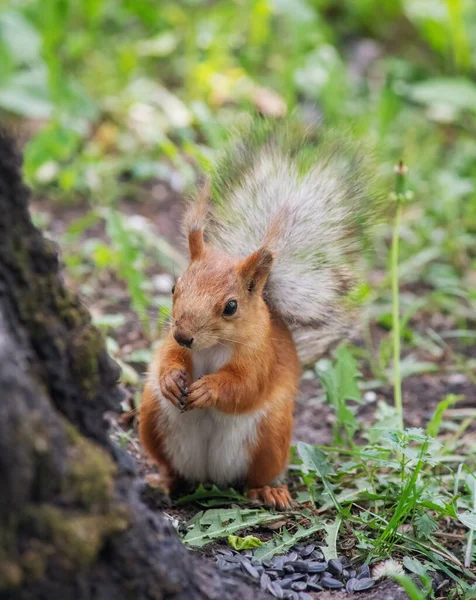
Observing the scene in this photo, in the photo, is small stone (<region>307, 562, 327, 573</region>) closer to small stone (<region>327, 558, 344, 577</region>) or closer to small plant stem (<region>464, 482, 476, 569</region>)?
small stone (<region>327, 558, 344, 577</region>)

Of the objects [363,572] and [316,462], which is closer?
[363,572]

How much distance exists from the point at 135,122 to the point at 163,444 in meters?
2.96

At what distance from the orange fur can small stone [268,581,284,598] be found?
470 millimetres

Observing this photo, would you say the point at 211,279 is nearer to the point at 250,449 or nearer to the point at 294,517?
the point at 250,449

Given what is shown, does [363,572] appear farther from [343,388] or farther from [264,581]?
[343,388]

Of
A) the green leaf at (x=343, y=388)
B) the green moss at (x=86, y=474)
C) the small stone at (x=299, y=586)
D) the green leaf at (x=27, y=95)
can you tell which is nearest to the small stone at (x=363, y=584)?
the small stone at (x=299, y=586)

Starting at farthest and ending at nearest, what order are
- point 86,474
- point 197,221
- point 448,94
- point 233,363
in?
1. point 448,94
2. point 197,221
3. point 233,363
4. point 86,474

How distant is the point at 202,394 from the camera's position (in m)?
2.15

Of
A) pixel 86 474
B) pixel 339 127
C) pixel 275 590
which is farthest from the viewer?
pixel 339 127

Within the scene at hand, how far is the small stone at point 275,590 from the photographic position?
187 centimetres

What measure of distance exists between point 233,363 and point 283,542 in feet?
1.51

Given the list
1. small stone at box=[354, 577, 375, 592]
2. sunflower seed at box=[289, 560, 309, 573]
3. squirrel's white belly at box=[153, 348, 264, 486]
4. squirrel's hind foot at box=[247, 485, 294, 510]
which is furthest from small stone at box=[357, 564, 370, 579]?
squirrel's white belly at box=[153, 348, 264, 486]

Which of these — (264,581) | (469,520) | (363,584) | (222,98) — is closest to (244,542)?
(264,581)

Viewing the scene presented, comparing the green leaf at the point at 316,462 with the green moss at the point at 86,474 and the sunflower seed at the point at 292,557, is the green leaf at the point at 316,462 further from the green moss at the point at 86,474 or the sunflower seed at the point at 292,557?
the green moss at the point at 86,474
